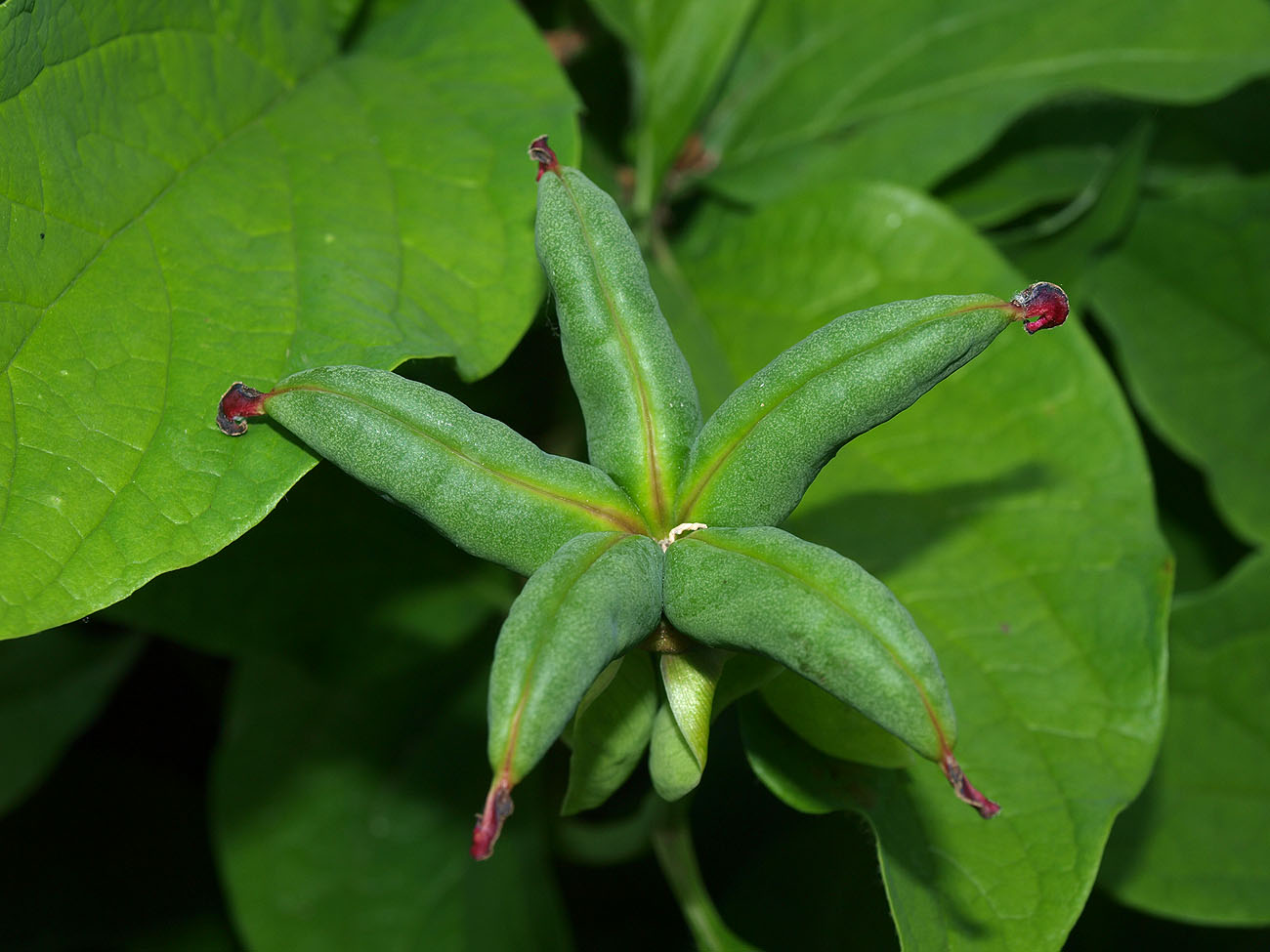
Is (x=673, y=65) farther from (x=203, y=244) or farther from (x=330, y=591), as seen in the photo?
(x=330, y=591)

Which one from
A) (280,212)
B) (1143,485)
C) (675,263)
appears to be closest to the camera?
(280,212)

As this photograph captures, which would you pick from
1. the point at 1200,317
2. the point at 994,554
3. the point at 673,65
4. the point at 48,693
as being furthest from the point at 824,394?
the point at 48,693

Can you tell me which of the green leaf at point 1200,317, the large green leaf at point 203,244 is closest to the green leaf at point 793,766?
the large green leaf at point 203,244

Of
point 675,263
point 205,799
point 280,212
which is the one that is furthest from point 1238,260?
point 205,799

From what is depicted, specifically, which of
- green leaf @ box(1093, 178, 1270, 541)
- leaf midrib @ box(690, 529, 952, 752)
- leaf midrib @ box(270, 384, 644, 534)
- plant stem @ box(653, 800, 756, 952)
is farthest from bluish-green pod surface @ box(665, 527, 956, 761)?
green leaf @ box(1093, 178, 1270, 541)

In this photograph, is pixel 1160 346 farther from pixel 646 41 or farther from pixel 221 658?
pixel 221 658
